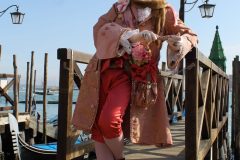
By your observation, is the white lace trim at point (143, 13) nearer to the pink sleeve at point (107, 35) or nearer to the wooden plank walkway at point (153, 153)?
the pink sleeve at point (107, 35)

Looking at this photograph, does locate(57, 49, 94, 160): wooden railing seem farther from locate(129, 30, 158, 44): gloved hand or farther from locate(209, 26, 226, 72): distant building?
locate(209, 26, 226, 72): distant building

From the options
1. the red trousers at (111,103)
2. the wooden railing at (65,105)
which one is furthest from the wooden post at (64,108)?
the red trousers at (111,103)

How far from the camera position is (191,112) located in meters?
3.35

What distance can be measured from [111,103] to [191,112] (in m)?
0.89

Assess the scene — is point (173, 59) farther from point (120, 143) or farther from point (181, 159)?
point (181, 159)

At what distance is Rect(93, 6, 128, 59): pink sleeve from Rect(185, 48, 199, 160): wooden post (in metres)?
0.76

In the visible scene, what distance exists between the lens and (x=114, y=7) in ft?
9.42

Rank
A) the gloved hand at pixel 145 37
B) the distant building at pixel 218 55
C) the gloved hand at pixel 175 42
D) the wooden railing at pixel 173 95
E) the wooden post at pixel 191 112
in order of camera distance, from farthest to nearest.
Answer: the distant building at pixel 218 55
the wooden railing at pixel 173 95
the wooden post at pixel 191 112
the gloved hand at pixel 175 42
the gloved hand at pixel 145 37

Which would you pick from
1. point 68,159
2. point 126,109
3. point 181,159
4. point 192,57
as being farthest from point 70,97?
point 181,159

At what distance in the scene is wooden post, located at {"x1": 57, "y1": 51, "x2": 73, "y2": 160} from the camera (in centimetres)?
341

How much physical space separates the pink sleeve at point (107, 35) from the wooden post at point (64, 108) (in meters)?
0.63

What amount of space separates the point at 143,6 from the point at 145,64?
1.17 feet

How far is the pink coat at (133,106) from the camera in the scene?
9.16ft

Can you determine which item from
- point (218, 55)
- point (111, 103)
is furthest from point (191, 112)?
point (218, 55)
